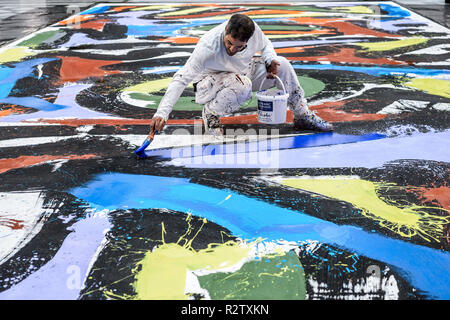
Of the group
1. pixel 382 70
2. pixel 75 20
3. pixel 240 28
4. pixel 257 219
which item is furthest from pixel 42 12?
pixel 257 219

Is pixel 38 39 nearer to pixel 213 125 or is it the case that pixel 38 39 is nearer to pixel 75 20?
pixel 75 20

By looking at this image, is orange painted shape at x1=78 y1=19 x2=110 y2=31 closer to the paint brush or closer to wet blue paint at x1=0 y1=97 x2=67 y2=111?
wet blue paint at x1=0 y1=97 x2=67 y2=111

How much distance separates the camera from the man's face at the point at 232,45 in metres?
2.56

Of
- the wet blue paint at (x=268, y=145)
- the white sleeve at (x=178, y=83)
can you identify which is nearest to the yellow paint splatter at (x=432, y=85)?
the wet blue paint at (x=268, y=145)

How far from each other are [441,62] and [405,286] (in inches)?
136

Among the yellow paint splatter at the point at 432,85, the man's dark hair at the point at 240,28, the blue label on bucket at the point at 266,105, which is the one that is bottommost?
the yellow paint splatter at the point at 432,85

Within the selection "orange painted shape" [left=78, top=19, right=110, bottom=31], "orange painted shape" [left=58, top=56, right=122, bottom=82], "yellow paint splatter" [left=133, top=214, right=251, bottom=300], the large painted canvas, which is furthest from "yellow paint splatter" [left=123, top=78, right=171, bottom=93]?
"orange painted shape" [left=78, top=19, right=110, bottom=31]

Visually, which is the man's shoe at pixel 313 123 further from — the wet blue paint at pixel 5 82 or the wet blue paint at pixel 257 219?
the wet blue paint at pixel 5 82

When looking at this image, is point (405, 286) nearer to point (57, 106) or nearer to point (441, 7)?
point (57, 106)

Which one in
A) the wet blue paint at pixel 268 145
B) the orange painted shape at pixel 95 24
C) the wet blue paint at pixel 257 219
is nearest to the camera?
the wet blue paint at pixel 257 219

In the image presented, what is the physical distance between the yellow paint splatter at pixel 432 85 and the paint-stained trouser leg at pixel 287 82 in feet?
4.21

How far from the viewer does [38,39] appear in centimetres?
577

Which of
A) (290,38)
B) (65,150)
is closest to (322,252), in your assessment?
(65,150)
